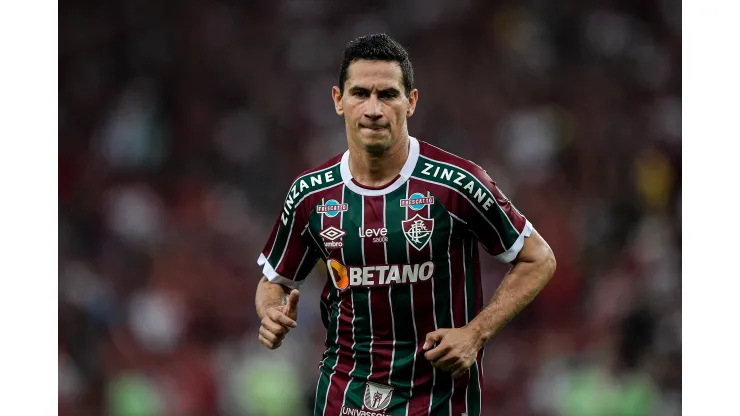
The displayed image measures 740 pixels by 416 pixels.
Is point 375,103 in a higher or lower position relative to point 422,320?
higher

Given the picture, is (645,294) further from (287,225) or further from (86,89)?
(86,89)

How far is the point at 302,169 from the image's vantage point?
25.6 feet

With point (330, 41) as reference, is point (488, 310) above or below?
below

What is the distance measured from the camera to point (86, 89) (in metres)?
7.98

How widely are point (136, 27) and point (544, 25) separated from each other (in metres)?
3.89

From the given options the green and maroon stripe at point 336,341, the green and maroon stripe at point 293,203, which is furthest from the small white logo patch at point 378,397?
the green and maroon stripe at point 293,203

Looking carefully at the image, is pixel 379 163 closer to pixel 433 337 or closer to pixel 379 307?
pixel 379 307

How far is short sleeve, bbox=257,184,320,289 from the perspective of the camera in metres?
3.57

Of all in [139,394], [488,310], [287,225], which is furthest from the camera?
[139,394]

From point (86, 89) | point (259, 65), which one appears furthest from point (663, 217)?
point (86, 89)

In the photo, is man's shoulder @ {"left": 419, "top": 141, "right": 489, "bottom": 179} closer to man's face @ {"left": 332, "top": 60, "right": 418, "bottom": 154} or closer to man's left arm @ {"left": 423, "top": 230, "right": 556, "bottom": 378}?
man's face @ {"left": 332, "top": 60, "right": 418, "bottom": 154}

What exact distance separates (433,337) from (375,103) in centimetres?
92

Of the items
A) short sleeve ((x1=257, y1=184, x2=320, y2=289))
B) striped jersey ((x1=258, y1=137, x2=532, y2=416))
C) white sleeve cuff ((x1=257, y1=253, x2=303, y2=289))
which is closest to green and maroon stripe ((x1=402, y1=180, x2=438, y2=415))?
striped jersey ((x1=258, y1=137, x2=532, y2=416))

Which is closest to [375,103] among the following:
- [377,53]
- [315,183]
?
[377,53]
